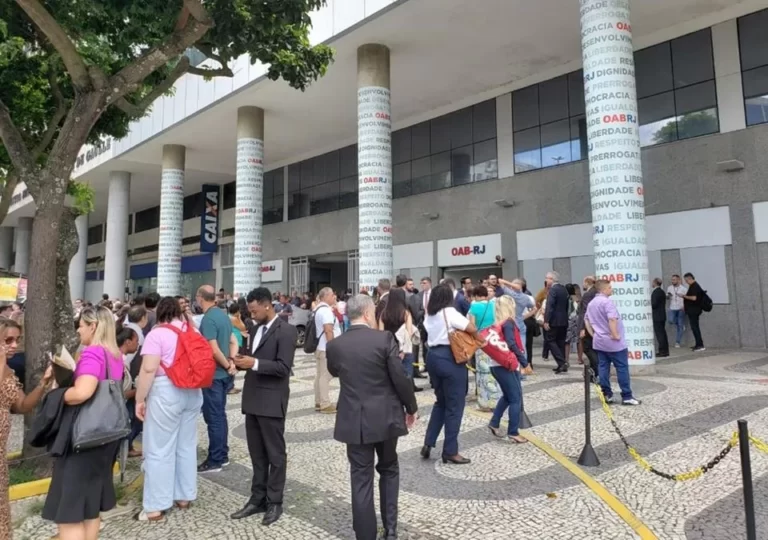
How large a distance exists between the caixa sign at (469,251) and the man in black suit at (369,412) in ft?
50.7

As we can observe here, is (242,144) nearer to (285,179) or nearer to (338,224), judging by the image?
(338,224)

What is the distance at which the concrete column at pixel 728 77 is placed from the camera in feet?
45.1

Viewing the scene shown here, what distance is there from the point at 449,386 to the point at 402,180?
59.1 feet

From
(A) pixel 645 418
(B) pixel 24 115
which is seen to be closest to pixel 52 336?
(B) pixel 24 115

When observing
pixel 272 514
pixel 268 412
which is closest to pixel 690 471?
pixel 272 514

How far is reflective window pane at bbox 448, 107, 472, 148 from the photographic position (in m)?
20.0

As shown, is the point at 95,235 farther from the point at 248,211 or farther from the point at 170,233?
the point at 248,211

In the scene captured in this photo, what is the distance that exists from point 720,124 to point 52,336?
15864 mm

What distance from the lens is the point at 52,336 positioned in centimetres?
569

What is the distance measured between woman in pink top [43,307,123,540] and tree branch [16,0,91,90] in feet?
12.7

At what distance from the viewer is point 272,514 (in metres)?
4.00

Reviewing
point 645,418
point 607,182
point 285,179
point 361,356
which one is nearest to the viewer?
point 361,356

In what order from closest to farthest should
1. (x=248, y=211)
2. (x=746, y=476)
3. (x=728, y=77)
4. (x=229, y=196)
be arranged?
(x=746, y=476), (x=728, y=77), (x=248, y=211), (x=229, y=196)

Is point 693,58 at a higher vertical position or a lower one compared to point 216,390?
higher
